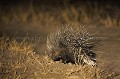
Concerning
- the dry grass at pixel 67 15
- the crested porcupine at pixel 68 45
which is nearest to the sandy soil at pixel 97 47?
the crested porcupine at pixel 68 45

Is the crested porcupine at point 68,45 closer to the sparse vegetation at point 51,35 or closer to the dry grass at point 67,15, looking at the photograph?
the sparse vegetation at point 51,35

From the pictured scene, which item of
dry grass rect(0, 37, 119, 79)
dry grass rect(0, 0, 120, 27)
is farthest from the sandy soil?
dry grass rect(0, 0, 120, 27)

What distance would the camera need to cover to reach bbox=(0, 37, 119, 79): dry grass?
5.64 meters

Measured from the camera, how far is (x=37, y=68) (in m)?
6.09

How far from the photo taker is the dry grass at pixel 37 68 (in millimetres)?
5641

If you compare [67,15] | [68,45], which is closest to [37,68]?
[68,45]

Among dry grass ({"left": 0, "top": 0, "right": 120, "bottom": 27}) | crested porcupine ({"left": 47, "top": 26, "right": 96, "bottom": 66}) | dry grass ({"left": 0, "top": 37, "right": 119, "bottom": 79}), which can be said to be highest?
dry grass ({"left": 0, "top": 0, "right": 120, "bottom": 27})

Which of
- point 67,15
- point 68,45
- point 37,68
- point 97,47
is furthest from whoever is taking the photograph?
point 67,15

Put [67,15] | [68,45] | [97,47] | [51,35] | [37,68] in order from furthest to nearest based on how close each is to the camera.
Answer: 1. [67,15]
2. [97,47]
3. [51,35]
4. [68,45]
5. [37,68]

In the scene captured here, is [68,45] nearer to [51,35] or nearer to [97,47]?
Answer: [51,35]

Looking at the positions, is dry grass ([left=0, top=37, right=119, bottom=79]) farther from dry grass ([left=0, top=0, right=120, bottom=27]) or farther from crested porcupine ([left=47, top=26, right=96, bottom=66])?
dry grass ([left=0, top=0, right=120, bottom=27])

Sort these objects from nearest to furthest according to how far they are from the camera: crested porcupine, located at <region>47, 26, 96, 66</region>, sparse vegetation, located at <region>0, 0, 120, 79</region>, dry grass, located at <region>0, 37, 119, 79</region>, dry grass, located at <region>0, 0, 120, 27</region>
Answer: dry grass, located at <region>0, 37, 119, 79</region>
sparse vegetation, located at <region>0, 0, 120, 79</region>
crested porcupine, located at <region>47, 26, 96, 66</region>
dry grass, located at <region>0, 0, 120, 27</region>

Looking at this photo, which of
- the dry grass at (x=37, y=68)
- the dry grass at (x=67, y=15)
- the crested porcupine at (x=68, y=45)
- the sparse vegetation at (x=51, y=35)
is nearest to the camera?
the dry grass at (x=37, y=68)

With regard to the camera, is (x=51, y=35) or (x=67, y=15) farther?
(x=67, y=15)
